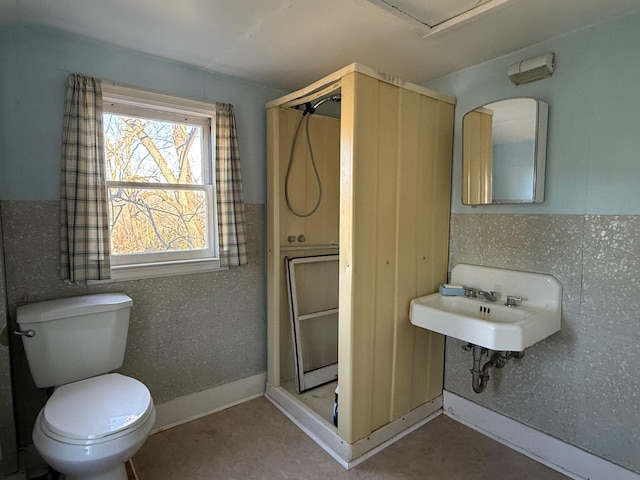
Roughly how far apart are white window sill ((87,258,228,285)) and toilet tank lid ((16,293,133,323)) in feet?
0.42

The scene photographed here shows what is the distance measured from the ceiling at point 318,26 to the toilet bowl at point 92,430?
169cm

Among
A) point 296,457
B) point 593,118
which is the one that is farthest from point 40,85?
point 593,118

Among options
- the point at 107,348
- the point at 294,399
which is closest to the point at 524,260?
the point at 294,399

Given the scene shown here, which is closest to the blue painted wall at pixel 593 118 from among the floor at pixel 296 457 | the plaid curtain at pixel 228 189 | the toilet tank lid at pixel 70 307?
the floor at pixel 296 457

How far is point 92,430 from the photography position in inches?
50.6

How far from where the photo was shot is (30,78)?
1646 mm

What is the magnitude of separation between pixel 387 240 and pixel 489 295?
67 centimetres

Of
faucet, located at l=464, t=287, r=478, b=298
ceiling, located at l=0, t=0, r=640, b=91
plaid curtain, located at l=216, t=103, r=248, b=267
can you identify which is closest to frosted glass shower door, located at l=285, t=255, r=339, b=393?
plaid curtain, located at l=216, t=103, r=248, b=267

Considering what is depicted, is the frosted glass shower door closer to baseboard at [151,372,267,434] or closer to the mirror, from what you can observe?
baseboard at [151,372,267,434]

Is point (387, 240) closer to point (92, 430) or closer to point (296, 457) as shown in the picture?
point (296, 457)

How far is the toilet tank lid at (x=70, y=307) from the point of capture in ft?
5.05

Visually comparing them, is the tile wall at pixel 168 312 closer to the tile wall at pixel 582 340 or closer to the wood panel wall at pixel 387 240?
the wood panel wall at pixel 387 240

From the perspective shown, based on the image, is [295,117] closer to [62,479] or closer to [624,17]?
[624,17]

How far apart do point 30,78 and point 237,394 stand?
219 centimetres
